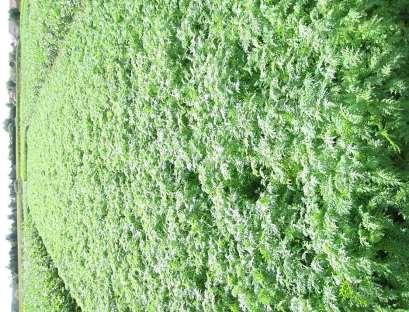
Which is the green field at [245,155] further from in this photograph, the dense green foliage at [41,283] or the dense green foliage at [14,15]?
the dense green foliage at [14,15]

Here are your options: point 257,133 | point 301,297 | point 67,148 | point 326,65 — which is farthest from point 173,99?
point 67,148

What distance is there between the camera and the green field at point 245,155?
8.85 feet

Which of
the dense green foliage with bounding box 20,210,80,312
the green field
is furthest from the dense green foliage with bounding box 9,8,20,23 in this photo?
the green field

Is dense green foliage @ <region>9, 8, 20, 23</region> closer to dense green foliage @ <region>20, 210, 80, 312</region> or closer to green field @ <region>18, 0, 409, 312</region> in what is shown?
dense green foliage @ <region>20, 210, 80, 312</region>

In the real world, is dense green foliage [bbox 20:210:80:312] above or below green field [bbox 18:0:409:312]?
below

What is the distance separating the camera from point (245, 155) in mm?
3697

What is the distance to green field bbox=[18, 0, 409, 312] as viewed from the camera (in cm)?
270

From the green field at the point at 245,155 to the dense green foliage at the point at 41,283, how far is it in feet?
10.4

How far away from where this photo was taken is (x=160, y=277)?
16.3 feet

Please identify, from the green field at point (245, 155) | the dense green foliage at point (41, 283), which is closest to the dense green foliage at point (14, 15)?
the dense green foliage at point (41, 283)

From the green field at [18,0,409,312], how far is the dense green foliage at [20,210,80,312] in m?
3.17

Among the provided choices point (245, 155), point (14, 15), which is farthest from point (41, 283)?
point (14, 15)

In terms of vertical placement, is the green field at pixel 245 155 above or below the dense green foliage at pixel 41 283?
above

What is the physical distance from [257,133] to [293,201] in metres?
0.60
